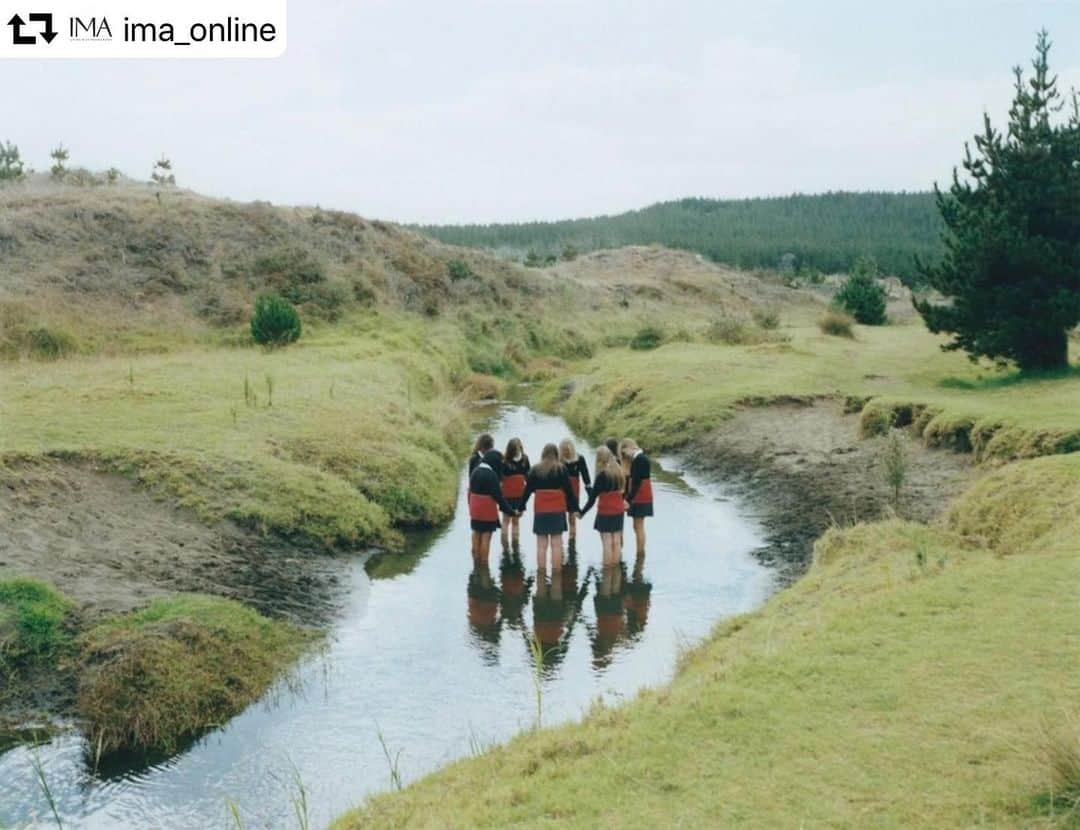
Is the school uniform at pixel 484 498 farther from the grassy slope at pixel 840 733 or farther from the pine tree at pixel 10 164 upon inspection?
the pine tree at pixel 10 164

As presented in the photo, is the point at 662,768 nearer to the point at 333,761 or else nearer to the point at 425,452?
the point at 333,761

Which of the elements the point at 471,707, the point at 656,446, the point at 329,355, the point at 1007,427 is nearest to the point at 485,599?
the point at 471,707

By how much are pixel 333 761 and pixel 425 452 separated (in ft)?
40.4

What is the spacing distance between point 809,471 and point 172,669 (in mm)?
13902

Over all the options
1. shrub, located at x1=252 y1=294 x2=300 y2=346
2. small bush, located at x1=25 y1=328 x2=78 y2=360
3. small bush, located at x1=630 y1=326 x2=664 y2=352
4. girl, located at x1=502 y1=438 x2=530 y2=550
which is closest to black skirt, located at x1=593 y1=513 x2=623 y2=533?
girl, located at x1=502 y1=438 x2=530 y2=550

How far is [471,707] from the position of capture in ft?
34.7

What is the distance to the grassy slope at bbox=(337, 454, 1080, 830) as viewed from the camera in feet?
19.9

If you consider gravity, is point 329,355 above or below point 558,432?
above

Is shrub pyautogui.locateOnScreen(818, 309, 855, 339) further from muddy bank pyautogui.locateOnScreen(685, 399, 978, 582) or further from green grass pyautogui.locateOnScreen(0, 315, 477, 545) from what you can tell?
green grass pyautogui.locateOnScreen(0, 315, 477, 545)

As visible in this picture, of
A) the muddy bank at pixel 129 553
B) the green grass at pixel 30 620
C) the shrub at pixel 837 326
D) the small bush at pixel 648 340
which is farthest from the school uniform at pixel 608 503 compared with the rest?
the shrub at pixel 837 326

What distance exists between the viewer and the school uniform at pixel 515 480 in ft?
55.8

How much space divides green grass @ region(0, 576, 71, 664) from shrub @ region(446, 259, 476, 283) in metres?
44.2

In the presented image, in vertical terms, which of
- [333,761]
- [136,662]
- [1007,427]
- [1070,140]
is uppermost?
[1070,140]

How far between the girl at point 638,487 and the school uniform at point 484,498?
6.80 ft
